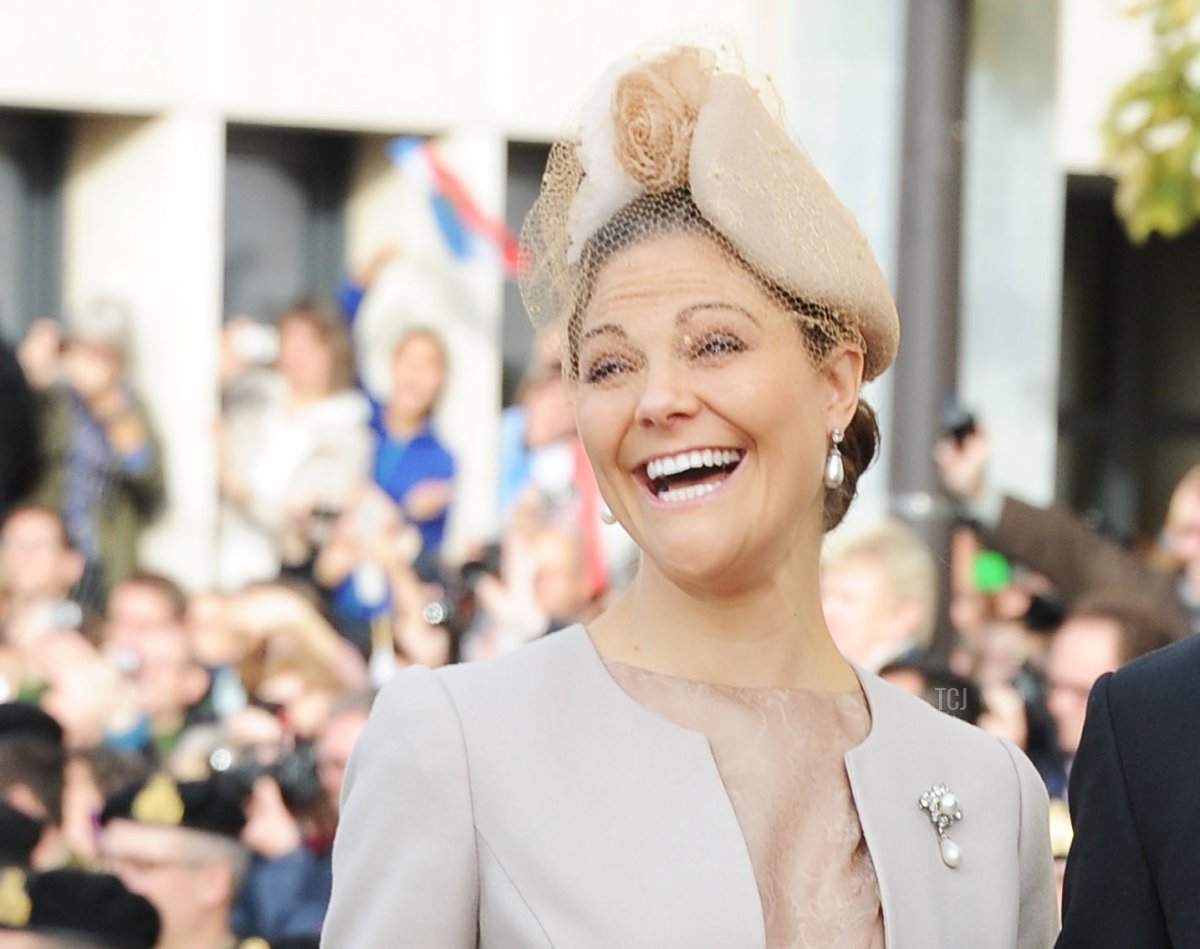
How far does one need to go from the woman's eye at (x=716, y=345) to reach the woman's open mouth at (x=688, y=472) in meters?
0.10

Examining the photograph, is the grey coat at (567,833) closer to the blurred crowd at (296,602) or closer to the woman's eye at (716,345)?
the woman's eye at (716,345)

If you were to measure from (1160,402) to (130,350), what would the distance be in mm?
6204

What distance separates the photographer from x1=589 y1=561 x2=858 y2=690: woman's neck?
9.30 feet

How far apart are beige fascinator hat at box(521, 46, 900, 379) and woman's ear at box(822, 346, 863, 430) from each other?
0.02 meters

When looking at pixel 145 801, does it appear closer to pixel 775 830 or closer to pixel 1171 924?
pixel 775 830

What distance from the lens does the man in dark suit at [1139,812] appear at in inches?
99.1

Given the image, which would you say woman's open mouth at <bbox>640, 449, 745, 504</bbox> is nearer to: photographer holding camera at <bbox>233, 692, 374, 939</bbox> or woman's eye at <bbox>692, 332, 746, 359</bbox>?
woman's eye at <bbox>692, 332, 746, 359</bbox>

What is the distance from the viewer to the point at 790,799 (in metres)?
2.80

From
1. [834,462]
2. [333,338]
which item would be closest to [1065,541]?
[333,338]

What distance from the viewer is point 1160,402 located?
43.5 feet

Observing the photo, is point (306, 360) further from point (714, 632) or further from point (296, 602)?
point (714, 632)

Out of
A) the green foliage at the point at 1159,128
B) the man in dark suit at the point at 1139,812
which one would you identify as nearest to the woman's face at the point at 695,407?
the man in dark suit at the point at 1139,812

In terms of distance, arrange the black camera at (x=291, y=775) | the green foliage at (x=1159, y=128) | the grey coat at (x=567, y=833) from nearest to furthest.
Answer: the grey coat at (x=567, y=833)
the black camera at (x=291, y=775)
the green foliage at (x=1159, y=128)

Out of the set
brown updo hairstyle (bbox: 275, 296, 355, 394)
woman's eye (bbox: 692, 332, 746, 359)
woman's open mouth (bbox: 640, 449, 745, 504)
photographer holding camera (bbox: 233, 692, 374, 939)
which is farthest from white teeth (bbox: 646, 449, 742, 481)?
brown updo hairstyle (bbox: 275, 296, 355, 394)
